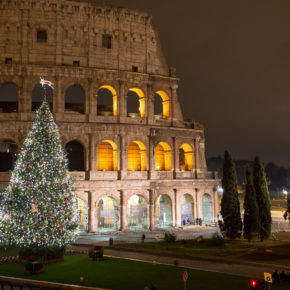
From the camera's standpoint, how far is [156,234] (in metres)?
31.6

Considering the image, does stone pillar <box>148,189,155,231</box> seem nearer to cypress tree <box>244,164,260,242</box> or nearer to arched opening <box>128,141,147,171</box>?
arched opening <box>128,141,147,171</box>

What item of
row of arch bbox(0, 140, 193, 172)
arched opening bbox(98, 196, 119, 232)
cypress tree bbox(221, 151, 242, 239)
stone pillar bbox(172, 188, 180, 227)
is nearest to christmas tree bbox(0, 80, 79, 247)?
row of arch bbox(0, 140, 193, 172)

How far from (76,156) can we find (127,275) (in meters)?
20.0

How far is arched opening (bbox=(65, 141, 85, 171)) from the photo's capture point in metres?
35.2

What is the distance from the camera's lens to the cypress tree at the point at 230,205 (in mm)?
28384

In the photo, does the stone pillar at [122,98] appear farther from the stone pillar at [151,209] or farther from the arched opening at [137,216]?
the arched opening at [137,216]

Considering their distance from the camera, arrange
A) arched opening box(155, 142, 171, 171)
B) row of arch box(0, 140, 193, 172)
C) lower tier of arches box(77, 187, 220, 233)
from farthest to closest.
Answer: arched opening box(155, 142, 171, 171) → row of arch box(0, 140, 193, 172) → lower tier of arches box(77, 187, 220, 233)

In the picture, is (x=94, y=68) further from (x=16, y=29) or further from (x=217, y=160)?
(x=217, y=160)

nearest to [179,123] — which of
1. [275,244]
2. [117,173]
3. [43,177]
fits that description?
[117,173]

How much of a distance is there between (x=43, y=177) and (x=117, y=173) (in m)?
13.8

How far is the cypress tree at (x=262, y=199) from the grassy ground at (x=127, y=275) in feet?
40.2

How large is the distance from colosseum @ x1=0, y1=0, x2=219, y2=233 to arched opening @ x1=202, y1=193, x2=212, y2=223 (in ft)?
0.37

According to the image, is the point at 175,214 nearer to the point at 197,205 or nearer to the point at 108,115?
the point at 197,205

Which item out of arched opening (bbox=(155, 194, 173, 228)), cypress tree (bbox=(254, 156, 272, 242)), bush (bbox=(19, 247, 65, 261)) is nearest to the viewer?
bush (bbox=(19, 247, 65, 261))
